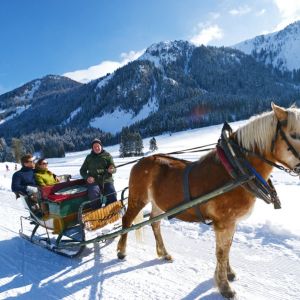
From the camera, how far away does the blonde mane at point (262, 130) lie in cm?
388

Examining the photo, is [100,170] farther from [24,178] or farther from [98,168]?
[24,178]

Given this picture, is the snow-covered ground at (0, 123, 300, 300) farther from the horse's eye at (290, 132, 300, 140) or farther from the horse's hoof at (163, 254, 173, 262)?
the horse's eye at (290, 132, 300, 140)

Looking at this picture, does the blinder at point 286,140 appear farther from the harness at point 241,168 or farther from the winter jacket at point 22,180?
the winter jacket at point 22,180

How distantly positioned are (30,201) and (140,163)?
287 cm

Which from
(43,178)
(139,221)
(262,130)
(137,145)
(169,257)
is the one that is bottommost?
(137,145)

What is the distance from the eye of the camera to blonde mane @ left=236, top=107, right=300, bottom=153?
388 cm

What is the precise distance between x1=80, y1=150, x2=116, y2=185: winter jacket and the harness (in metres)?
3.47

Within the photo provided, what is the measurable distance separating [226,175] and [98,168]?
11.8 ft

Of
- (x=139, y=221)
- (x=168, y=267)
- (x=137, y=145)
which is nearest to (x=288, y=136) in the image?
(x=168, y=267)

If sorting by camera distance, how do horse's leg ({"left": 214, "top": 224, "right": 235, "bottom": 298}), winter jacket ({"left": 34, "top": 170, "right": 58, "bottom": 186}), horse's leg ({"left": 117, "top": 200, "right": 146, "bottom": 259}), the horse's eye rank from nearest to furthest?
the horse's eye
horse's leg ({"left": 214, "top": 224, "right": 235, "bottom": 298})
horse's leg ({"left": 117, "top": 200, "right": 146, "bottom": 259})
winter jacket ({"left": 34, "top": 170, "right": 58, "bottom": 186})

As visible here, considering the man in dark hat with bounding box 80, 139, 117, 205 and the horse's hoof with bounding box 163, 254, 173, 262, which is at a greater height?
the man in dark hat with bounding box 80, 139, 117, 205

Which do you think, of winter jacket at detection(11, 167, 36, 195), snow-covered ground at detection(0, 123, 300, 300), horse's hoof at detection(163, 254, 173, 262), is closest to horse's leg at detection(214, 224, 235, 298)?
snow-covered ground at detection(0, 123, 300, 300)

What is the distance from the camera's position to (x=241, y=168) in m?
4.23

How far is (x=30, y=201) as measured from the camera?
7.32 m
